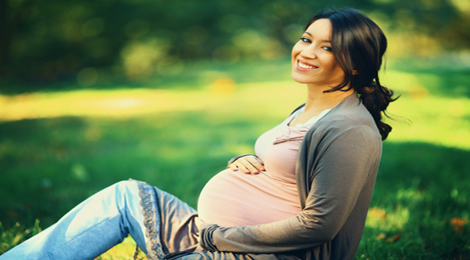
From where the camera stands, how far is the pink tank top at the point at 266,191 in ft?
5.73

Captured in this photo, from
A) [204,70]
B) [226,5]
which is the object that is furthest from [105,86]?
[226,5]

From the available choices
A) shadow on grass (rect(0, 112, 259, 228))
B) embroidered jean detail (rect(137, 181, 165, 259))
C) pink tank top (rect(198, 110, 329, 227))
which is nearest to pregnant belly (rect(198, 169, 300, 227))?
pink tank top (rect(198, 110, 329, 227))

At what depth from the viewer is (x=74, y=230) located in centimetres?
181

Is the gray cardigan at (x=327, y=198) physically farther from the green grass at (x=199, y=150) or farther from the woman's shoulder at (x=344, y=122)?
the green grass at (x=199, y=150)

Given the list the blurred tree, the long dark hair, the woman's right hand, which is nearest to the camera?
the long dark hair

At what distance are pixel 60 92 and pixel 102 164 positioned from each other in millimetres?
6405

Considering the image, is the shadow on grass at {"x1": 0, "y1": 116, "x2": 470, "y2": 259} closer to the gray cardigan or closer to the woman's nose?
the gray cardigan

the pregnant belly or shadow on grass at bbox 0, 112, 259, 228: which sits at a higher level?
the pregnant belly

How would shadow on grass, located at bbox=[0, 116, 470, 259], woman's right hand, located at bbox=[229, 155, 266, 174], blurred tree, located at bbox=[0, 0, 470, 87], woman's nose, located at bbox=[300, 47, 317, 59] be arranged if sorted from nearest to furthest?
woman's nose, located at bbox=[300, 47, 317, 59] < woman's right hand, located at bbox=[229, 155, 266, 174] < shadow on grass, located at bbox=[0, 116, 470, 259] < blurred tree, located at bbox=[0, 0, 470, 87]

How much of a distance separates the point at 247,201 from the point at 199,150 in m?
3.37

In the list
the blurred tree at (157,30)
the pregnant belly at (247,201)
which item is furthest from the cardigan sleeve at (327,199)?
the blurred tree at (157,30)

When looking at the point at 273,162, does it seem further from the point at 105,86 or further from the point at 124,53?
the point at 124,53

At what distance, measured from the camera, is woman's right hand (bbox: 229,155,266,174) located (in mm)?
1904

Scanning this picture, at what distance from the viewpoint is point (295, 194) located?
1.77 m
